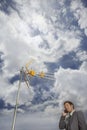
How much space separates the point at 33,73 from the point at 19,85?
672 inches

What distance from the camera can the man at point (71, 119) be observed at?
50.0ft

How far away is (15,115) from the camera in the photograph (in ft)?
119

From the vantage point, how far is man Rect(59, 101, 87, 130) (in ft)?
50.0

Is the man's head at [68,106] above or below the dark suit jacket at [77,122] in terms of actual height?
above

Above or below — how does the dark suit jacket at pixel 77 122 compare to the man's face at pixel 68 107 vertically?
below

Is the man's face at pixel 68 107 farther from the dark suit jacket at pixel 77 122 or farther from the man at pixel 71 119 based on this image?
the dark suit jacket at pixel 77 122

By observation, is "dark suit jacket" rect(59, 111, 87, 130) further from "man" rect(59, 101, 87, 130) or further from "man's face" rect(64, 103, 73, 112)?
"man's face" rect(64, 103, 73, 112)

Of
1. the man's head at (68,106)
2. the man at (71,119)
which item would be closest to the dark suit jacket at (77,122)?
the man at (71,119)

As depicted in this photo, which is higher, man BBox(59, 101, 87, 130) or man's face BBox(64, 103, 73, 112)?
man's face BBox(64, 103, 73, 112)

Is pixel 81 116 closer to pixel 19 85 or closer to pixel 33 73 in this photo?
pixel 19 85

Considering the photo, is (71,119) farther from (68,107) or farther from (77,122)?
(68,107)

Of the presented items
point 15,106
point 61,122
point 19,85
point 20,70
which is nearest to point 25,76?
point 20,70

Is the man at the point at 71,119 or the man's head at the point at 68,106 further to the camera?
the man's head at the point at 68,106

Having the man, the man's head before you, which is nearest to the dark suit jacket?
the man
